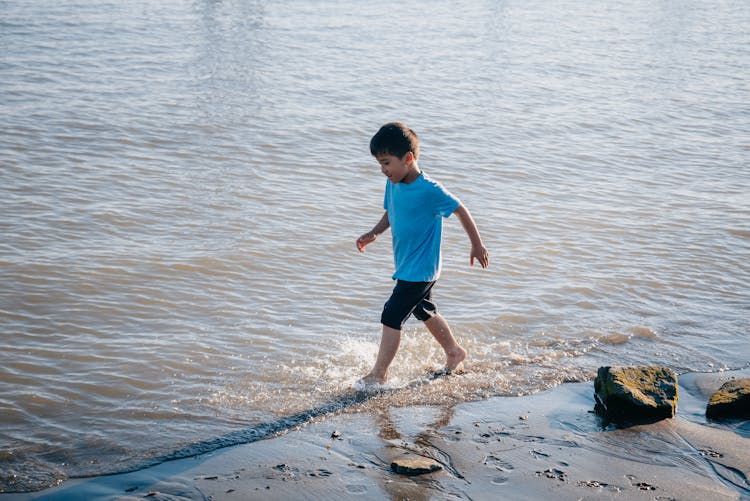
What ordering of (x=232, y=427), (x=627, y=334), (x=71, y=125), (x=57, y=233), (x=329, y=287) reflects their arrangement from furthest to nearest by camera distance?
(x=71, y=125)
(x=57, y=233)
(x=329, y=287)
(x=627, y=334)
(x=232, y=427)

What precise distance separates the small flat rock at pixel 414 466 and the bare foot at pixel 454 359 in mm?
1345

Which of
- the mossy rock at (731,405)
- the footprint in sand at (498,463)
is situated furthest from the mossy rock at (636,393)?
the footprint in sand at (498,463)

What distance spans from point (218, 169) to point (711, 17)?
1004 inches

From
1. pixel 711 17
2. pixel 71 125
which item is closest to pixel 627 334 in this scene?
pixel 71 125

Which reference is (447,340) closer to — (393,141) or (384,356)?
(384,356)

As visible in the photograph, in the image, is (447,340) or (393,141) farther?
(447,340)

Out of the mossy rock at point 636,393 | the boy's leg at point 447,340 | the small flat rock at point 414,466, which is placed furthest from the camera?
the boy's leg at point 447,340

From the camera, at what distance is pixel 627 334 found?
5.97 metres

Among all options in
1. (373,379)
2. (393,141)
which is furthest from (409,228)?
(373,379)

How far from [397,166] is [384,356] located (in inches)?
45.4

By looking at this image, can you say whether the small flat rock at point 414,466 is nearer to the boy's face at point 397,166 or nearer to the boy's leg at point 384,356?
the boy's leg at point 384,356

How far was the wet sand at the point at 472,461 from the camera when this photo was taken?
11.9 ft

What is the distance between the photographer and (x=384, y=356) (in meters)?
4.94

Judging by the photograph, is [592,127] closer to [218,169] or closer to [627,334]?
[218,169]
